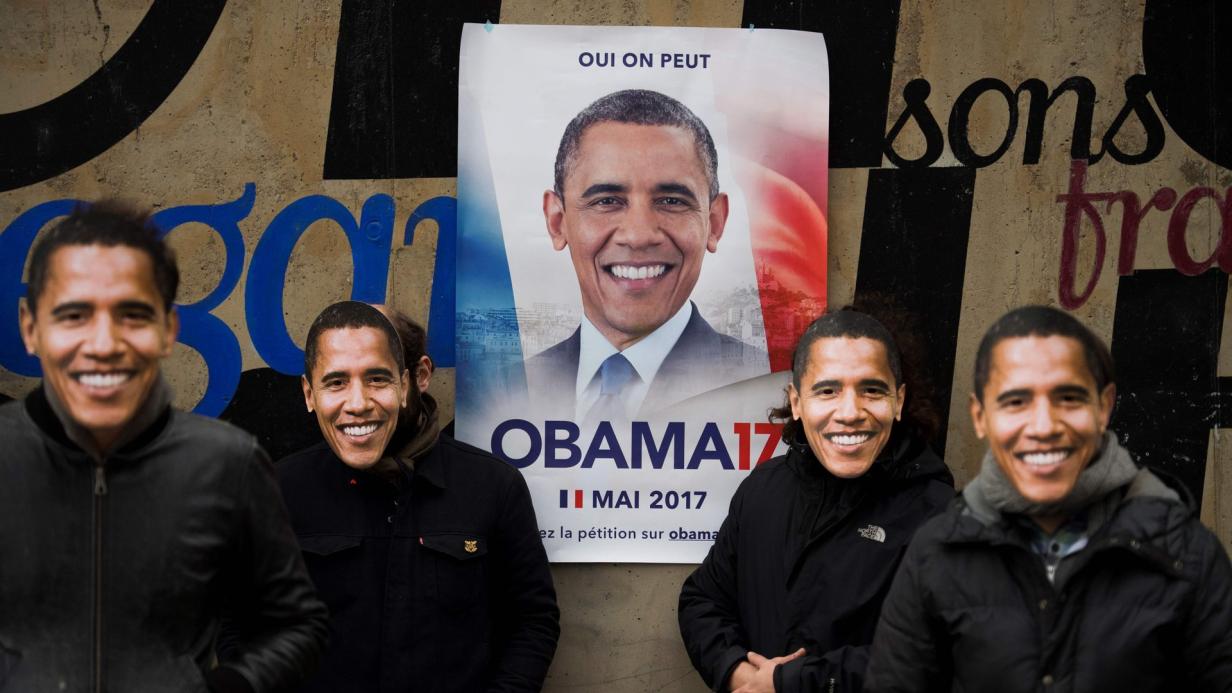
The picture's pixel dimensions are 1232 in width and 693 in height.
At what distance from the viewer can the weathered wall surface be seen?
431cm

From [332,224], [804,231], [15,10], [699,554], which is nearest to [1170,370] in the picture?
[804,231]

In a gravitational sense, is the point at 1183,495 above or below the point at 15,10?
below

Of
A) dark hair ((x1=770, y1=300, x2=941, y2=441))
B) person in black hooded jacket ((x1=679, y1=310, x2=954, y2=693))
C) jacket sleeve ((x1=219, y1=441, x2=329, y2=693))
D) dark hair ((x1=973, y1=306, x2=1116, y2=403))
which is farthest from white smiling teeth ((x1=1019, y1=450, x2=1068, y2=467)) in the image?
jacket sleeve ((x1=219, y1=441, x2=329, y2=693))

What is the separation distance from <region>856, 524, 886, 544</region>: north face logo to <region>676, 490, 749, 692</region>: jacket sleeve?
424 millimetres

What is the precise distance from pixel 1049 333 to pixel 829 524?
1.02 m

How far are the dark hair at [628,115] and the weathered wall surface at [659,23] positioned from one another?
26 centimetres

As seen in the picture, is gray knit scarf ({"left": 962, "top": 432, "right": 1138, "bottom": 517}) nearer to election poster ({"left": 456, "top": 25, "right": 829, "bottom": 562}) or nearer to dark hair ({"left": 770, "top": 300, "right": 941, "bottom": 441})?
dark hair ({"left": 770, "top": 300, "right": 941, "bottom": 441})

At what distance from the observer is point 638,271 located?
4355 millimetres

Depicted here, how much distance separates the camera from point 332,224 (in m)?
4.34

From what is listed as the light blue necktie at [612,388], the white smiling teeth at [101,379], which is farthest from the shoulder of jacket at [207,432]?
the light blue necktie at [612,388]

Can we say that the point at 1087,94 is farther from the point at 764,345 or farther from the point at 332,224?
the point at 332,224

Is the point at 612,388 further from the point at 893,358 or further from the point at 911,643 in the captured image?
the point at 911,643

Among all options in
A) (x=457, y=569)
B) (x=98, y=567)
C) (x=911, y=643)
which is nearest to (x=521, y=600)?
(x=457, y=569)

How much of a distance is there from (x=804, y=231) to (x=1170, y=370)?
134cm
